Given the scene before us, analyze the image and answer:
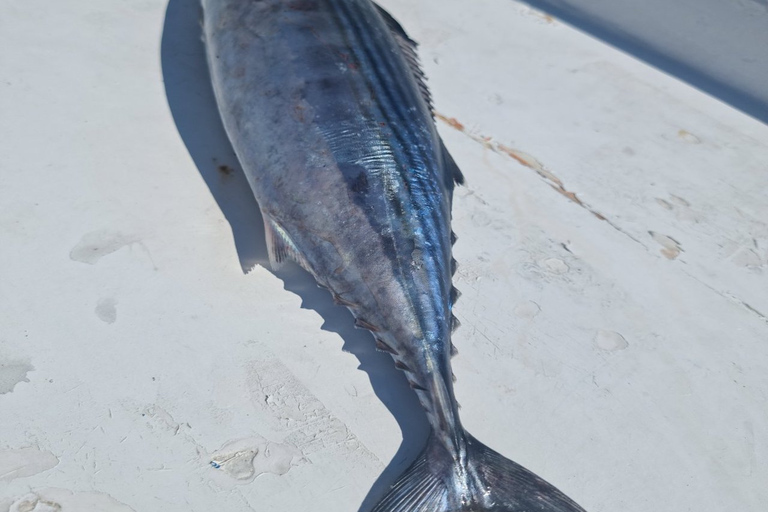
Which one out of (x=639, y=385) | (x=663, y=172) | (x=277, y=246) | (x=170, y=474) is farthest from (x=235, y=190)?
(x=663, y=172)

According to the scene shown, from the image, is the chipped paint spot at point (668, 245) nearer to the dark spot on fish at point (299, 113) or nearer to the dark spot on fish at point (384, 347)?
the dark spot on fish at point (384, 347)

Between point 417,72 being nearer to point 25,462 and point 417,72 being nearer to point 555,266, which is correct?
point 555,266

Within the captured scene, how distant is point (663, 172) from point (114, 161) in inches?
75.5

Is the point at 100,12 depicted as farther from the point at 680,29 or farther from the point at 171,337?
the point at 680,29

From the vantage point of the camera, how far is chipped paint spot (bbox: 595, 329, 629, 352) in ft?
6.60

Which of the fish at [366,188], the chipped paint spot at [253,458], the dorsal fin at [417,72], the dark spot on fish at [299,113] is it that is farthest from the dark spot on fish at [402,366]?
the dark spot on fish at [299,113]

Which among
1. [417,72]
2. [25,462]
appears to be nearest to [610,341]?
[417,72]

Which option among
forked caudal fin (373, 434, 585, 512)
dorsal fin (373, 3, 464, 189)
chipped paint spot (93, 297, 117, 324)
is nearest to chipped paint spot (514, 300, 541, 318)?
dorsal fin (373, 3, 464, 189)

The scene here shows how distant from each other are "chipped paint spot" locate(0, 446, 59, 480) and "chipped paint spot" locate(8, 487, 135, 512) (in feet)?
0.18

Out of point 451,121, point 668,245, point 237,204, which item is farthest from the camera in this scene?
point 451,121

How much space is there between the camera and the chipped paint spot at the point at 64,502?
1.48 m

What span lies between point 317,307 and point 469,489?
653mm

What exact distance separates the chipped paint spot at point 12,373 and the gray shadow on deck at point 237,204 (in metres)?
0.61

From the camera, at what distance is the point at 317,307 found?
77.2 inches
